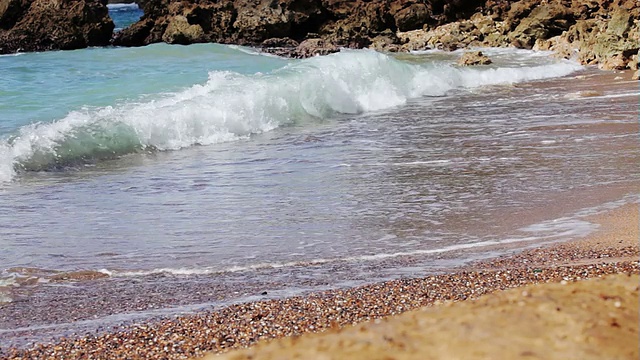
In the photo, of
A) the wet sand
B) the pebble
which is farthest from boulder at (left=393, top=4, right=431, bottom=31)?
the pebble

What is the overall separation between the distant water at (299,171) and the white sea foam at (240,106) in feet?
0.13

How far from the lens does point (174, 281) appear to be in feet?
16.3

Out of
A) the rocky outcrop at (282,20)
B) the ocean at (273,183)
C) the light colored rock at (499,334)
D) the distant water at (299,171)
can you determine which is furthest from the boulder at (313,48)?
the light colored rock at (499,334)

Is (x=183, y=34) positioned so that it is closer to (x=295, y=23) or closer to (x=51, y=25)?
(x=295, y=23)

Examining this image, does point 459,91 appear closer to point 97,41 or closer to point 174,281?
point 174,281

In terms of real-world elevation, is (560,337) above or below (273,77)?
above

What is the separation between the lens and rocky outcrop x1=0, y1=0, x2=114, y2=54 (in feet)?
100

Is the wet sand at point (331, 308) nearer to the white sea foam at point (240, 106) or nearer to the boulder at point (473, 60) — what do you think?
the white sea foam at point (240, 106)

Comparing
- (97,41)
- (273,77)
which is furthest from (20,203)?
(97,41)

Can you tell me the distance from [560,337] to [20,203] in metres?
6.04

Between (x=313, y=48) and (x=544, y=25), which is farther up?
(x=544, y=25)

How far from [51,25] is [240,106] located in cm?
2052

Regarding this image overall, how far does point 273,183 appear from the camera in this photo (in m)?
7.86

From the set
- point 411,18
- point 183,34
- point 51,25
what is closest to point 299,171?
point 183,34
